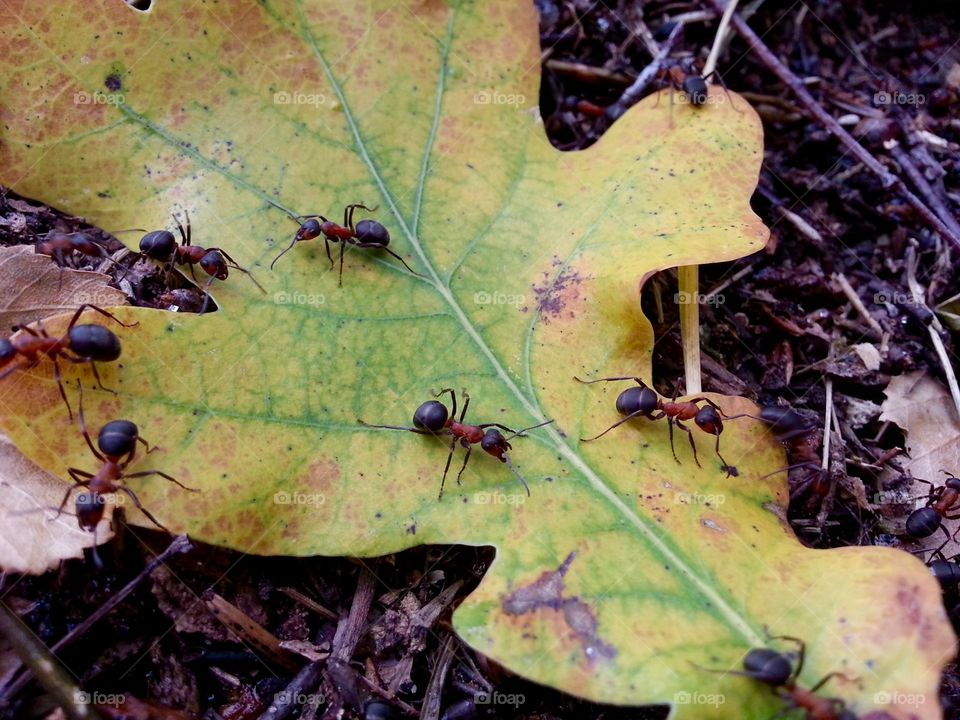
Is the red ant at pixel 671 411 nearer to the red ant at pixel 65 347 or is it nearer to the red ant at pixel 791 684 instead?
the red ant at pixel 791 684

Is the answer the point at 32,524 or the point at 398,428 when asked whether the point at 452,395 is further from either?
the point at 32,524

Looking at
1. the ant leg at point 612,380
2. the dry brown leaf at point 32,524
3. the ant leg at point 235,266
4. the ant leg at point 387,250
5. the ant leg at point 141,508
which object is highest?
the ant leg at point 387,250

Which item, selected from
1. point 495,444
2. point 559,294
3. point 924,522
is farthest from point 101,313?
point 924,522

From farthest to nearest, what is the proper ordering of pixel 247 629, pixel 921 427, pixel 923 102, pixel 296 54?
pixel 923 102 → pixel 921 427 → pixel 296 54 → pixel 247 629

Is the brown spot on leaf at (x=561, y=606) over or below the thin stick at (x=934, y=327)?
below

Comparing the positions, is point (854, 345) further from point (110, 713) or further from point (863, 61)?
point (110, 713)

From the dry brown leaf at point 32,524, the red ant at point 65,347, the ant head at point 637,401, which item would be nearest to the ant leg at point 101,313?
the red ant at point 65,347

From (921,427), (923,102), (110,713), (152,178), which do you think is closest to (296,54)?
(152,178)
